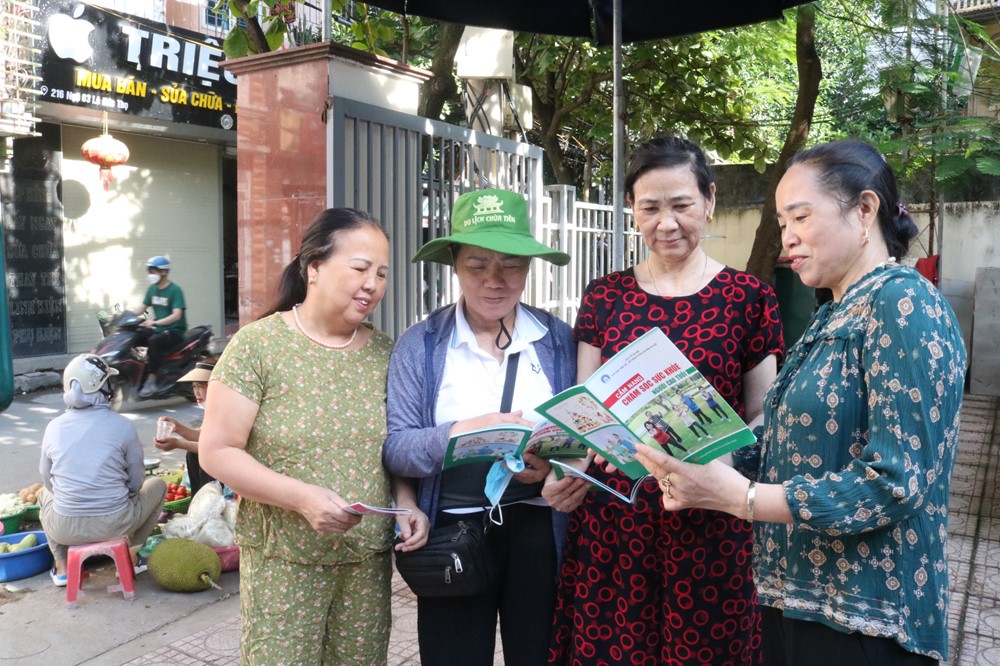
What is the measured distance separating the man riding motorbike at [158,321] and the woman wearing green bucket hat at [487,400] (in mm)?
6840

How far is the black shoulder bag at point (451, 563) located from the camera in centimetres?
191

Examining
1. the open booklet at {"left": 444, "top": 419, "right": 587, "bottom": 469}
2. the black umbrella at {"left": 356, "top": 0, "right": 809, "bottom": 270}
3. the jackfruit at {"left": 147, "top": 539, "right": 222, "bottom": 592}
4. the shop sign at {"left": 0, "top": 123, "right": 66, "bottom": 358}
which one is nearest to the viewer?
the open booklet at {"left": 444, "top": 419, "right": 587, "bottom": 469}

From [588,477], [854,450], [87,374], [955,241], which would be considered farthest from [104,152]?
[955,241]

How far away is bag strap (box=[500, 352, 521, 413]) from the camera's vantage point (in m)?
2.03

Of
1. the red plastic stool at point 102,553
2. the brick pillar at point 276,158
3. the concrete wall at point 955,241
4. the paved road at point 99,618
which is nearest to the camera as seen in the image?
the paved road at point 99,618

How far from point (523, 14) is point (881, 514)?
273cm

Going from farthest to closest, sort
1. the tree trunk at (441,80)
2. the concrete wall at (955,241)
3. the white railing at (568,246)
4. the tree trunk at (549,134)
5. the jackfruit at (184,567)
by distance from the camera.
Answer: the concrete wall at (955,241) → the tree trunk at (549,134) → the white railing at (568,246) → the tree trunk at (441,80) → the jackfruit at (184,567)

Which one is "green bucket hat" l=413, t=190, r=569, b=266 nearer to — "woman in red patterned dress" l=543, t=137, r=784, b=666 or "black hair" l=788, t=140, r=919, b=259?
"woman in red patterned dress" l=543, t=137, r=784, b=666

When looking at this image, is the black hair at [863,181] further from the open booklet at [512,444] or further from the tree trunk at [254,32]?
the tree trunk at [254,32]

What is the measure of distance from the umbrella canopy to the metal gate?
0.62m

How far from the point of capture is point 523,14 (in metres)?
3.47

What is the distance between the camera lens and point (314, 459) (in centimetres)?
198

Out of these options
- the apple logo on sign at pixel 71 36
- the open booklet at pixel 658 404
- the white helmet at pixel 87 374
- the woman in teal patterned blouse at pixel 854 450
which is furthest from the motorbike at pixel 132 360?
the woman in teal patterned blouse at pixel 854 450

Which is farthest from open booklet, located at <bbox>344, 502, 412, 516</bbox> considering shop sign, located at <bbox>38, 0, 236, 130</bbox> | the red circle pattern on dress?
shop sign, located at <bbox>38, 0, 236, 130</bbox>
